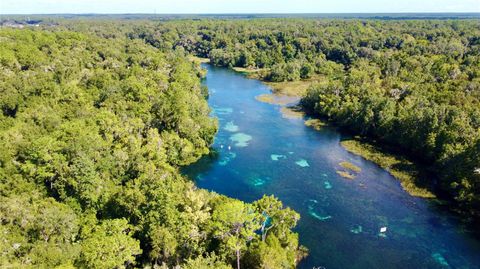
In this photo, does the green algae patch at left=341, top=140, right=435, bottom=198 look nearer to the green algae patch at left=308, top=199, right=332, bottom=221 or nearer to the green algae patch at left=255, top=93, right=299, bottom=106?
the green algae patch at left=308, top=199, right=332, bottom=221

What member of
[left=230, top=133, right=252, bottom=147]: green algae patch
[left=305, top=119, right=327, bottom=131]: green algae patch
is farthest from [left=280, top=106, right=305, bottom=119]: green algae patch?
[left=230, top=133, right=252, bottom=147]: green algae patch

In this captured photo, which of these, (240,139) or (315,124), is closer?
(240,139)

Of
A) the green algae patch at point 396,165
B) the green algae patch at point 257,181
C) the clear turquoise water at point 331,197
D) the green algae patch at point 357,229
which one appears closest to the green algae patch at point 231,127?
the clear turquoise water at point 331,197

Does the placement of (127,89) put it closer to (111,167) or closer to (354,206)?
(111,167)

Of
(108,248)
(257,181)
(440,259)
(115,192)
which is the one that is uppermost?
(108,248)

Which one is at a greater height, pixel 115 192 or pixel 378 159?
pixel 115 192

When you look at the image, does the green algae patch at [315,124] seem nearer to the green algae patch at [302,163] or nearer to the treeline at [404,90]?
the treeline at [404,90]

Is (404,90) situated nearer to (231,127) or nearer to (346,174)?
(346,174)

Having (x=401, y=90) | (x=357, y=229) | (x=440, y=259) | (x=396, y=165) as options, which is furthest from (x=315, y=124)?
(x=440, y=259)
